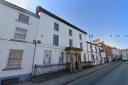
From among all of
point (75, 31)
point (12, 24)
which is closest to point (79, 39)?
point (75, 31)

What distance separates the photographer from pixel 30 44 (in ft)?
42.8

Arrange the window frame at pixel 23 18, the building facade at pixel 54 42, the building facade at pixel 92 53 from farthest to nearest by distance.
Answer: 1. the building facade at pixel 92 53
2. the building facade at pixel 54 42
3. the window frame at pixel 23 18

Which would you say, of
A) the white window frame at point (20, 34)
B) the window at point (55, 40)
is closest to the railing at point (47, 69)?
the window at point (55, 40)

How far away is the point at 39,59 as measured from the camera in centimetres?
1412

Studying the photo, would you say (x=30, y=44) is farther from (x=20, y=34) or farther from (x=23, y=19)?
(x=23, y=19)

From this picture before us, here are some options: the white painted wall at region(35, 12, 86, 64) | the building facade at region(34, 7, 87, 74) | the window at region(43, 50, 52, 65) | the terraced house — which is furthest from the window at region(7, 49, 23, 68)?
the window at region(43, 50, 52, 65)

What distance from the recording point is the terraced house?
35.2 feet

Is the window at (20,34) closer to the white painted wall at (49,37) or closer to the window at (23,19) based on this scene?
the window at (23,19)

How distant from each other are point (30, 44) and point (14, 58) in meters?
2.49

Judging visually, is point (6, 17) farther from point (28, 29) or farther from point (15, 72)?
point (15, 72)

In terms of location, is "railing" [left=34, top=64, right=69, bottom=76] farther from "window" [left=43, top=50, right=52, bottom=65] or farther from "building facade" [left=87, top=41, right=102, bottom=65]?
"building facade" [left=87, top=41, right=102, bottom=65]

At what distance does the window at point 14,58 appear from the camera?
1109 centimetres

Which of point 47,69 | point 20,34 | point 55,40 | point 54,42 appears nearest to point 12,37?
point 20,34

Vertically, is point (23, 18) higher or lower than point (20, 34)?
higher
